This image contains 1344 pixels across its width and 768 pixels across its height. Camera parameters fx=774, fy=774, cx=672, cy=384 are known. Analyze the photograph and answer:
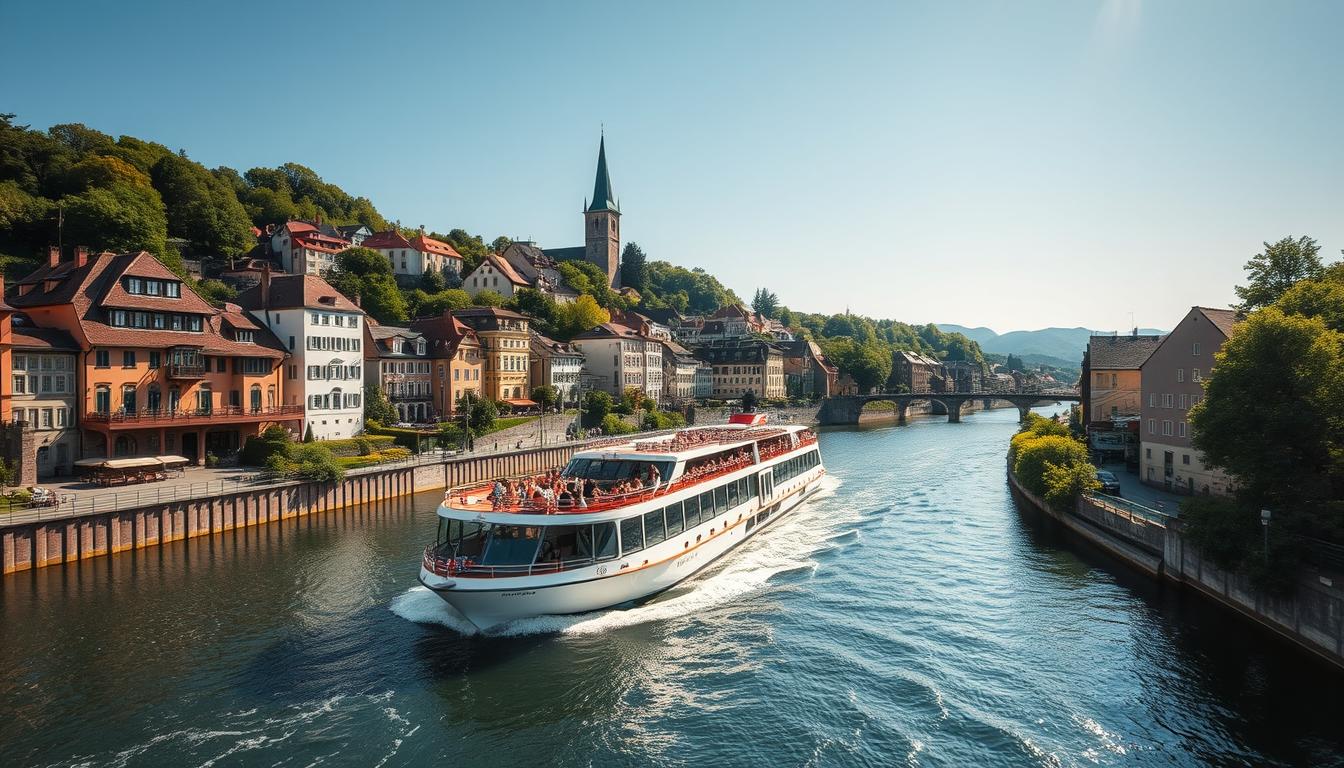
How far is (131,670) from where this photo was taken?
24.5 metres

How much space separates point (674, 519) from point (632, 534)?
3534mm

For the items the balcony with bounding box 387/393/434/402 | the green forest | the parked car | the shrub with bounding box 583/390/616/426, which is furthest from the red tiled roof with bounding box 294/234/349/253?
the parked car

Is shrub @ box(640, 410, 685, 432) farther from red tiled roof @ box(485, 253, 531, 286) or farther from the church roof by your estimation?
the church roof

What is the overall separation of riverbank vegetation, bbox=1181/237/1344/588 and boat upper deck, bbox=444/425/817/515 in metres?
20.4

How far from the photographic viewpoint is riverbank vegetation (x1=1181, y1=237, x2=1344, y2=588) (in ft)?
86.4

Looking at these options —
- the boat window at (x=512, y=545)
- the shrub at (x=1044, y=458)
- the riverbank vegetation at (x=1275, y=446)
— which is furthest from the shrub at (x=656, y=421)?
the riverbank vegetation at (x=1275, y=446)

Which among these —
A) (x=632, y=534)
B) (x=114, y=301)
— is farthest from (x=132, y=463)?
(x=632, y=534)

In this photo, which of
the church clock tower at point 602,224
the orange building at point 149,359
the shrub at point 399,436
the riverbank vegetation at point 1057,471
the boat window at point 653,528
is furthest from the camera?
the church clock tower at point 602,224

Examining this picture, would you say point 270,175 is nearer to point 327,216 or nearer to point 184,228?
point 327,216

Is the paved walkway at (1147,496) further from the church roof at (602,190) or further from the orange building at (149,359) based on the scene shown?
the church roof at (602,190)

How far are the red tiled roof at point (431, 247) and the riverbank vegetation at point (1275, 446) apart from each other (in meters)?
112

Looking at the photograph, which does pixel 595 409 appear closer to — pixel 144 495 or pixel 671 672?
pixel 144 495

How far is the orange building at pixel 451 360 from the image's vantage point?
78938 mm

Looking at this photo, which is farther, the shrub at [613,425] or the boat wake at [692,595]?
the shrub at [613,425]
